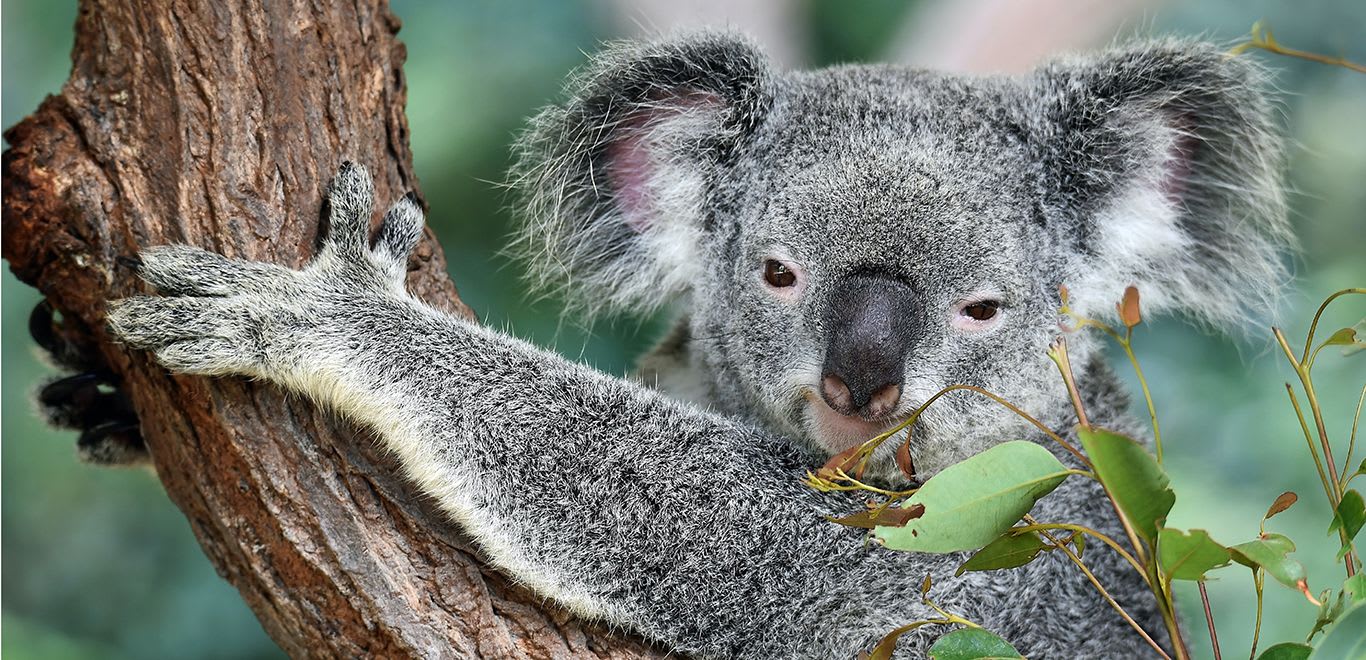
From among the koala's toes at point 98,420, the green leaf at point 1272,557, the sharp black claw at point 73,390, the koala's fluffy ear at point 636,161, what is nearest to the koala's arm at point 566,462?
the koala's fluffy ear at point 636,161

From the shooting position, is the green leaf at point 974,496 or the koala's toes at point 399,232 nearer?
the green leaf at point 974,496

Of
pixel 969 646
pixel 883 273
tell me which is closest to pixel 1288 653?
pixel 969 646

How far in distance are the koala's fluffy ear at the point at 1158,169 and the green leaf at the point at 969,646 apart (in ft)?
3.47

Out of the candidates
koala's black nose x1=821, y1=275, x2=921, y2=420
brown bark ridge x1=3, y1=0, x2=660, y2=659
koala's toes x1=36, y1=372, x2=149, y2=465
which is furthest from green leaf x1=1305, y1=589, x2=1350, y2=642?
Result: koala's toes x1=36, y1=372, x2=149, y2=465

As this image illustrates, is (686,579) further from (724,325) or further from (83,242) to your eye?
(83,242)

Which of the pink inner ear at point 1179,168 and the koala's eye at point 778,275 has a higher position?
the pink inner ear at point 1179,168

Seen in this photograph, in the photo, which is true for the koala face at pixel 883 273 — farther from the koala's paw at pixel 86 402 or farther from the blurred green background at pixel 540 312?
the blurred green background at pixel 540 312

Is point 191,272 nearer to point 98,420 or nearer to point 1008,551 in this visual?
point 98,420

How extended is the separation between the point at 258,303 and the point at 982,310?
4.47 ft

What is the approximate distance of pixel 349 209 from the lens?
2041 mm

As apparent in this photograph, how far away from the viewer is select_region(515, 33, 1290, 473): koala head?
2.13 metres

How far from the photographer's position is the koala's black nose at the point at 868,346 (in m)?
2.00

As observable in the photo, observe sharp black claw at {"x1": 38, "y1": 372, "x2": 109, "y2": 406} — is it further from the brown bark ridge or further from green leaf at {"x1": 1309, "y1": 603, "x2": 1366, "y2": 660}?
green leaf at {"x1": 1309, "y1": 603, "x2": 1366, "y2": 660}

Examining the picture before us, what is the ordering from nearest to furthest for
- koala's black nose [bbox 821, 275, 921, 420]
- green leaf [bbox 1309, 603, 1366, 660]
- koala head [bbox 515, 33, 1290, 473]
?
green leaf [bbox 1309, 603, 1366, 660] < koala's black nose [bbox 821, 275, 921, 420] < koala head [bbox 515, 33, 1290, 473]
